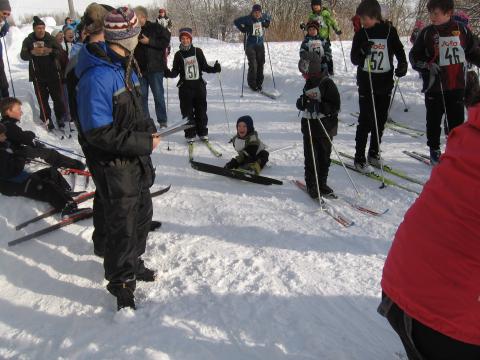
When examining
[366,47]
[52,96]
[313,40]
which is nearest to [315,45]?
[313,40]

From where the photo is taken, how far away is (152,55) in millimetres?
7262

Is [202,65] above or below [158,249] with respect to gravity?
above

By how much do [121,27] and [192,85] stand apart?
169 inches

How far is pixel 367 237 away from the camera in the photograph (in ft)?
12.8

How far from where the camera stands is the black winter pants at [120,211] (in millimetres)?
2857

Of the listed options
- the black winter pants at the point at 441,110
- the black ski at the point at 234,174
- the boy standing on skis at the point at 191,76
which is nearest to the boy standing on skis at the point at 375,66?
the black winter pants at the point at 441,110

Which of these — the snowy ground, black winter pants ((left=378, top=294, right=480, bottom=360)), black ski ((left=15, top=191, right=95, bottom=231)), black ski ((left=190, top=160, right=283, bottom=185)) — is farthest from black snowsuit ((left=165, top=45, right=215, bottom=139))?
black winter pants ((left=378, top=294, right=480, bottom=360))

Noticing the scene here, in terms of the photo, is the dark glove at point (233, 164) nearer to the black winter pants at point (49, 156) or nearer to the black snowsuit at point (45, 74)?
the black winter pants at point (49, 156)

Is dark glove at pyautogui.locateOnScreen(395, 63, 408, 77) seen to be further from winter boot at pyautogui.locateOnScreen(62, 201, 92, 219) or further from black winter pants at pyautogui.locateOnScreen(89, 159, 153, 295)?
winter boot at pyautogui.locateOnScreen(62, 201, 92, 219)

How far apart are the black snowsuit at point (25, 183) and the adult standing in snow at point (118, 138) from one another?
1.94m

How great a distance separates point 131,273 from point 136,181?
2.29ft

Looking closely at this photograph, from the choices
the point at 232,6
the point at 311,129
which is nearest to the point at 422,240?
the point at 311,129

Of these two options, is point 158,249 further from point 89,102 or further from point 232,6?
point 232,6

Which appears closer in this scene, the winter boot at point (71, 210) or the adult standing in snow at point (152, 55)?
the winter boot at point (71, 210)
